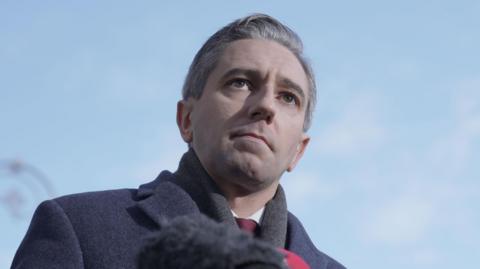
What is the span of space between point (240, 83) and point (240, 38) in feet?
1.09

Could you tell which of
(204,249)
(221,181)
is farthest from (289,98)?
(204,249)

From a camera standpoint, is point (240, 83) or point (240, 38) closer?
point (240, 83)

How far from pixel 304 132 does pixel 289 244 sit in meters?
0.66

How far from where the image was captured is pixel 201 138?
12.3 ft

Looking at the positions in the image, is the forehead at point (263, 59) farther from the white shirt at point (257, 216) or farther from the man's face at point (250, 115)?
the white shirt at point (257, 216)

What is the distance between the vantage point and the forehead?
3.76 m

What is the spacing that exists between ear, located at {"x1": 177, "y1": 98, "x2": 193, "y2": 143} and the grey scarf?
0.20 metres

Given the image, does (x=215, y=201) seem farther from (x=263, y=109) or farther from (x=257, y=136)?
(x=263, y=109)

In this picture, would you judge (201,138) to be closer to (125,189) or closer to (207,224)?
(125,189)

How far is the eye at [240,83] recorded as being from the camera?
372 cm

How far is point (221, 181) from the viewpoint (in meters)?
3.62

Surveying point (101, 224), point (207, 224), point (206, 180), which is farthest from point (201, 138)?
point (207, 224)

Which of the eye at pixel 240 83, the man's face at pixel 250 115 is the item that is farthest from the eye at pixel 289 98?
the eye at pixel 240 83

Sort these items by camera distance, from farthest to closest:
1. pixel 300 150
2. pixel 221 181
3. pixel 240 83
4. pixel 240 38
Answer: pixel 300 150
pixel 240 38
pixel 240 83
pixel 221 181
